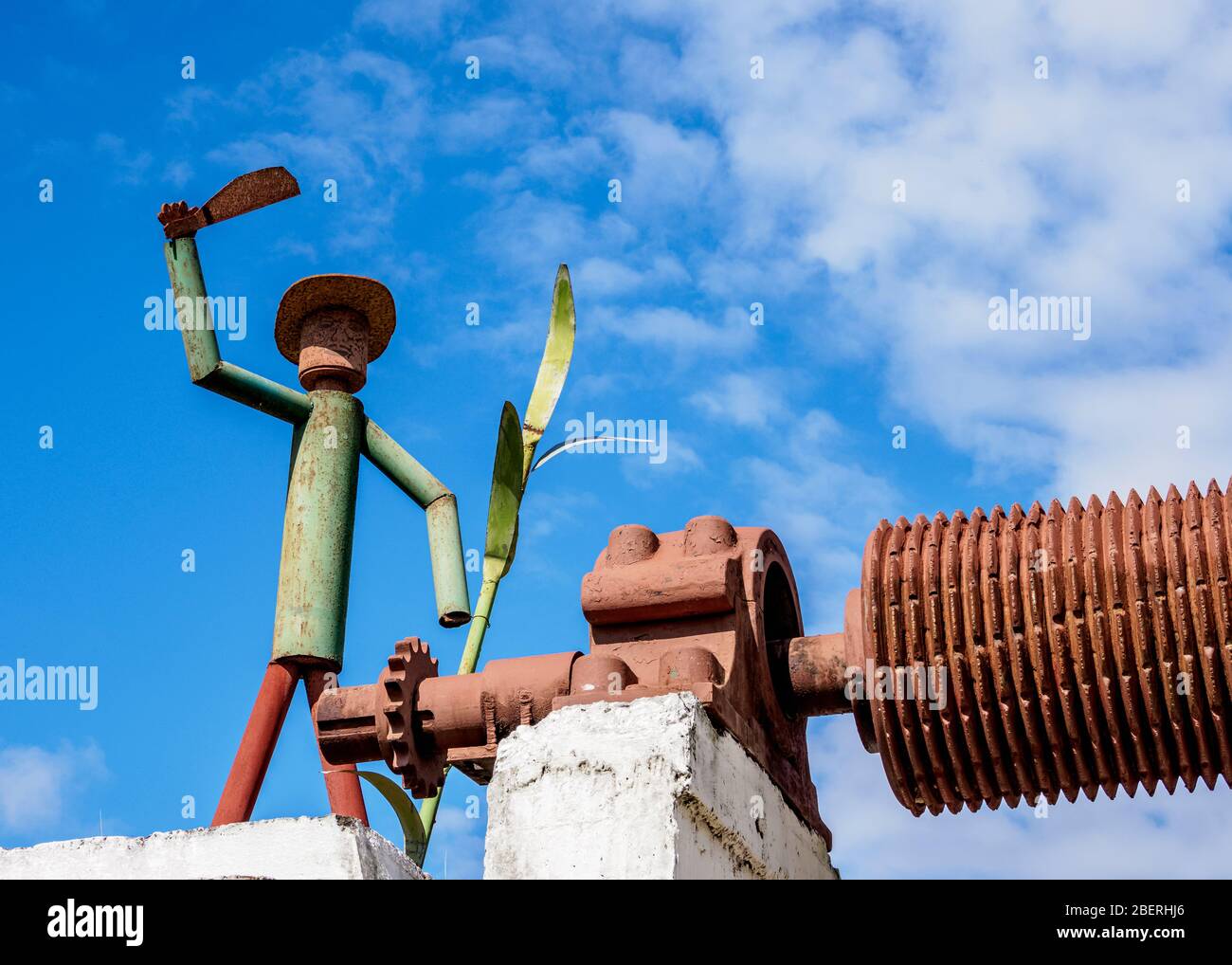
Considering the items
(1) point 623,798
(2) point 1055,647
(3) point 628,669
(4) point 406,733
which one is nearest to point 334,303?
(4) point 406,733

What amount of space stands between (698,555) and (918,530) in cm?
60

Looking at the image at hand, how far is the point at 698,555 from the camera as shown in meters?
4.61

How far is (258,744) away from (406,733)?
248cm

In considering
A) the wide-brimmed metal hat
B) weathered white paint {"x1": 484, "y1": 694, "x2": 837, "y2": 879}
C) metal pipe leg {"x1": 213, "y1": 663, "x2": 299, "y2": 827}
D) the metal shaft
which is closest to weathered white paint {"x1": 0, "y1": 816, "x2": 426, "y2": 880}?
weathered white paint {"x1": 484, "y1": 694, "x2": 837, "y2": 879}

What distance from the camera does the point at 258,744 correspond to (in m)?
6.81

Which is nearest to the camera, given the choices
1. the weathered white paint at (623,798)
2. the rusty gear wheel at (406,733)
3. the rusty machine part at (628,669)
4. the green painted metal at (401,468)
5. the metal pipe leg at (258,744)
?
the weathered white paint at (623,798)

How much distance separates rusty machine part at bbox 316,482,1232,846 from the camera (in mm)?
4160

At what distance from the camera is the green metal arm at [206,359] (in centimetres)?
704

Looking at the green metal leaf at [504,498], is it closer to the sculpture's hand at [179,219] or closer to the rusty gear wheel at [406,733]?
the sculpture's hand at [179,219]

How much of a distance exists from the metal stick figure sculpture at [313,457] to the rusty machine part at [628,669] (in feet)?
6.73

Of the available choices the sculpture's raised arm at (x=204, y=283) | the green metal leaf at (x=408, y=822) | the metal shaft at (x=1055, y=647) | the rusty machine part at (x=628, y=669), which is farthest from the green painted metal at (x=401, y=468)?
the metal shaft at (x=1055, y=647)
